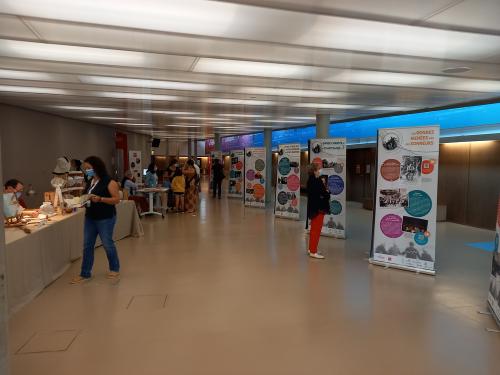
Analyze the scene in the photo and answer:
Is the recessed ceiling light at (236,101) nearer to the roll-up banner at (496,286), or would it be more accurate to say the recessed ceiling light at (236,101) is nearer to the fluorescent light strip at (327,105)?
the fluorescent light strip at (327,105)

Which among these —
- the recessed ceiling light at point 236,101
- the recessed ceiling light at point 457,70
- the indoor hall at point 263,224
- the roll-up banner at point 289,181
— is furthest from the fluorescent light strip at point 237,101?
the recessed ceiling light at point 457,70

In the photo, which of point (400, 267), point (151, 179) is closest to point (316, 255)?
point (400, 267)

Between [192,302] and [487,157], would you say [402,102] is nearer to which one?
[487,157]

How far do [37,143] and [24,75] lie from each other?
5.27 m

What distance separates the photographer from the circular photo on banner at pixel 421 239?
535cm

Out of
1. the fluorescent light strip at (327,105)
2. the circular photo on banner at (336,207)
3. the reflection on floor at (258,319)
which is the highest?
the fluorescent light strip at (327,105)

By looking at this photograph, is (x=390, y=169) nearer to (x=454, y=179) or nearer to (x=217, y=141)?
(x=454, y=179)

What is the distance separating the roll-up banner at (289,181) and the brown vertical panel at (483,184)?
14.5 feet

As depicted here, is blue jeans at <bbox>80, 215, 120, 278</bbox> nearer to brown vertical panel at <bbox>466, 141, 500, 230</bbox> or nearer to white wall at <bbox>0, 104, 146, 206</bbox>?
white wall at <bbox>0, 104, 146, 206</bbox>

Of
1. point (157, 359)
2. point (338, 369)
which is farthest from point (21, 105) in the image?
point (338, 369)

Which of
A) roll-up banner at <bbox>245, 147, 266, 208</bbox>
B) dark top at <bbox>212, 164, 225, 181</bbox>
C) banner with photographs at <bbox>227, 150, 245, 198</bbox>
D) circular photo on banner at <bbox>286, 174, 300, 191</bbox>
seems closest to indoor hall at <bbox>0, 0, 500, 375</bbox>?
circular photo on banner at <bbox>286, 174, 300, 191</bbox>

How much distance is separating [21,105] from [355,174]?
1113cm

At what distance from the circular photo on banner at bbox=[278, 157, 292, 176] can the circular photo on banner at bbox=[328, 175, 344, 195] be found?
2371mm

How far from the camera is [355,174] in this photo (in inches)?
568
